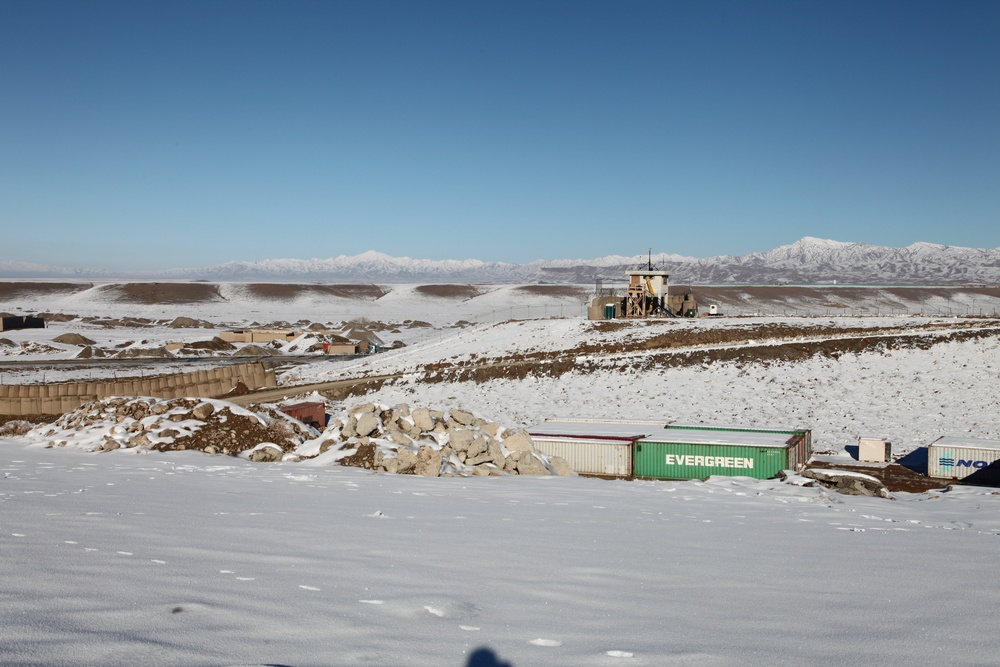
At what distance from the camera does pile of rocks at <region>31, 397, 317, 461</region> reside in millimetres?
20844

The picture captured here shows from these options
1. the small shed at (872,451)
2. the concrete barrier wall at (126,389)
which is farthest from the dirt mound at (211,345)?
the small shed at (872,451)

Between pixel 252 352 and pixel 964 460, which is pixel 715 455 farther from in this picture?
pixel 252 352

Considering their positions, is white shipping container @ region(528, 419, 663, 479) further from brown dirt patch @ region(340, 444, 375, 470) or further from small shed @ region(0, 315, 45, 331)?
small shed @ region(0, 315, 45, 331)

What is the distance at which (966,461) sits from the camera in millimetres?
26922

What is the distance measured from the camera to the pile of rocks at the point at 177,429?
2084 centimetres

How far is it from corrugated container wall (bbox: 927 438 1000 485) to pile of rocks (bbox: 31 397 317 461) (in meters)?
24.4

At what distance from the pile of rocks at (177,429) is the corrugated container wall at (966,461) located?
2439cm

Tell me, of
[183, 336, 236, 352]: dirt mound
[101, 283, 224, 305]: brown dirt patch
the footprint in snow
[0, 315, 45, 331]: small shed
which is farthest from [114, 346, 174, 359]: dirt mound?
[101, 283, 224, 305]: brown dirt patch

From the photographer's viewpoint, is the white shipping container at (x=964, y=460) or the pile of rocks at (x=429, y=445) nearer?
the pile of rocks at (x=429, y=445)

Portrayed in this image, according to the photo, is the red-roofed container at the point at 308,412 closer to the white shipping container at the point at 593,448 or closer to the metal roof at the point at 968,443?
the white shipping container at the point at 593,448

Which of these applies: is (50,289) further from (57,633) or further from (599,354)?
(57,633)

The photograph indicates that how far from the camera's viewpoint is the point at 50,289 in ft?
586

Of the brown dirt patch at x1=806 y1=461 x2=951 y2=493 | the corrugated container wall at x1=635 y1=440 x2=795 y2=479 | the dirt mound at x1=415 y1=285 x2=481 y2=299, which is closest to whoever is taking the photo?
the corrugated container wall at x1=635 y1=440 x2=795 y2=479

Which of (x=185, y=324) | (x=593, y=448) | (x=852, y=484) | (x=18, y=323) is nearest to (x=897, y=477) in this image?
(x=852, y=484)
